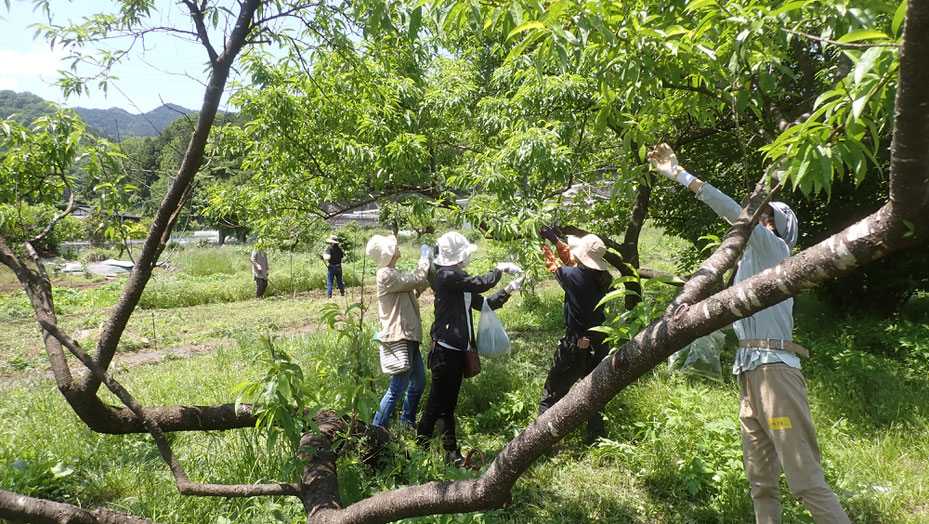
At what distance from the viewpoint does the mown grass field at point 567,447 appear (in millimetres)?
2936

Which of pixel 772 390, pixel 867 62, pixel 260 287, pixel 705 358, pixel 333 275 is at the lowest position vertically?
pixel 260 287

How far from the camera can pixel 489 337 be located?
4.17 meters

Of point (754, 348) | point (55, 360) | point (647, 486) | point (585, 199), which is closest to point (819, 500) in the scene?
point (754, 348)

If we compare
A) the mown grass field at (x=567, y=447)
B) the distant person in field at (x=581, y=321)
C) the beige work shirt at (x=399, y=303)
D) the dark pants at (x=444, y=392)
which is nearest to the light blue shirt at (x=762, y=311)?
the mown grass field at (x=567, y=447)

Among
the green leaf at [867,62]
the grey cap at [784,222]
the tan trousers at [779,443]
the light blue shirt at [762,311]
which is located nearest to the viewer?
the green leaf at [867,62]

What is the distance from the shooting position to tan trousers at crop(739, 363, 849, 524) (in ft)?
7.21

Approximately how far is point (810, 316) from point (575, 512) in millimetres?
5417

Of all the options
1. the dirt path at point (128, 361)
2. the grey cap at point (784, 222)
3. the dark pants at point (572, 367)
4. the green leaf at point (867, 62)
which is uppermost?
the grey cap at point (784, 222)

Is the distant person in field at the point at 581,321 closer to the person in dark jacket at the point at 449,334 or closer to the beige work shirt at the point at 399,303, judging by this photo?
the person in dark jacket at the point at 449,334

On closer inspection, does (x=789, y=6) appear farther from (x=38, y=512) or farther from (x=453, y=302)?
(x=38, y=512)

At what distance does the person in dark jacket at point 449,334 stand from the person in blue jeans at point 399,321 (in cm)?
23

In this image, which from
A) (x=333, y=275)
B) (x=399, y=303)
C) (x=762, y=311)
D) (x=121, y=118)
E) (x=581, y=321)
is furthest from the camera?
(x=333, y=275)

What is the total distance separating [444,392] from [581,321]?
45.0 inches

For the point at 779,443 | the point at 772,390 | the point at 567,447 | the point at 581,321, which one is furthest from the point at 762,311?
the point at 567,447
